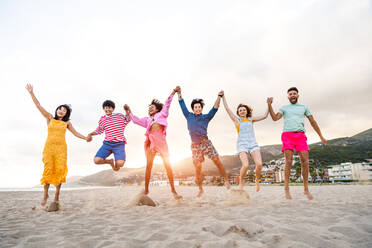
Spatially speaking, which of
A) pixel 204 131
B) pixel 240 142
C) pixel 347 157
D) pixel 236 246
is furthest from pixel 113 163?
pixel 347 157

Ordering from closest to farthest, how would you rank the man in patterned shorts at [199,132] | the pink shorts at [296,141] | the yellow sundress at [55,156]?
1. the yellow sundress at [55,156]
2. the pink shorts at [296,141]
3. the man in patterned shorts at [199,132]

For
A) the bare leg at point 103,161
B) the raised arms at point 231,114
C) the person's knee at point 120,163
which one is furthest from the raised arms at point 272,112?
the bare leg at point 103,161

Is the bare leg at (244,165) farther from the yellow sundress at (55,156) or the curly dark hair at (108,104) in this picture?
the yellow sundress at (55,156)

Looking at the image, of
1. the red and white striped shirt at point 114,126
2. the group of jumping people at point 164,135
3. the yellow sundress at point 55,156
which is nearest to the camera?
the yellow sundress at point 55,156

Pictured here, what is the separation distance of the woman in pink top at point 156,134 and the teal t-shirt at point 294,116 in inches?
106

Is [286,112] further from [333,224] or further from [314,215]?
[333,224]

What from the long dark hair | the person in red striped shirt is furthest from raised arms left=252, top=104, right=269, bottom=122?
the long dark hair

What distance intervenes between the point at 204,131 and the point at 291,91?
2.29 metres

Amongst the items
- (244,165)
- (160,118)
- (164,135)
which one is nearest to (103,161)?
(164,135)

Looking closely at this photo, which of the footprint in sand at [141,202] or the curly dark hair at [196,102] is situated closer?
the footprint in sand at [141,202]

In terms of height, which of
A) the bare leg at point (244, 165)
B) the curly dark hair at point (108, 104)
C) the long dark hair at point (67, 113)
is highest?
the curly dark hair at point (108, 104)

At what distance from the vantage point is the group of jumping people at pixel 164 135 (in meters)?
4.68

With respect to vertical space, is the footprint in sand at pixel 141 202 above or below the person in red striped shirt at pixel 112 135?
below

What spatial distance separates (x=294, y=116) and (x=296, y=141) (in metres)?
0.58
